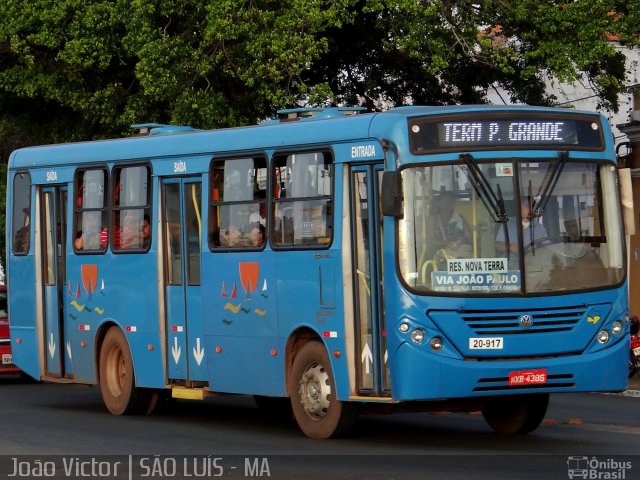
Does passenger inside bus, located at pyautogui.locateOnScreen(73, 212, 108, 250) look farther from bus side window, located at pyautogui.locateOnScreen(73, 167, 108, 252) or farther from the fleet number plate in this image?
the fleet number plate

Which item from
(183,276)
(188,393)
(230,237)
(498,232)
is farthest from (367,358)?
(183,276)

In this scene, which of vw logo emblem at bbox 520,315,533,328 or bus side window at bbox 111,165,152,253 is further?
bus side window at bbox 111,165,152,253

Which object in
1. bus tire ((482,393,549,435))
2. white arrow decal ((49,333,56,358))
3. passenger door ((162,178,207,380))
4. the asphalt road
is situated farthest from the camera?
white arrow decal ((49,333,56,358))

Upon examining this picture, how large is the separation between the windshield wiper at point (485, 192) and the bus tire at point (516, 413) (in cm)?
201

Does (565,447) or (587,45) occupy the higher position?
(587,45)

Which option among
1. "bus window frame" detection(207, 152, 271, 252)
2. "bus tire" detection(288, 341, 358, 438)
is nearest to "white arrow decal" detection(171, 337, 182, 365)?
"bus window frame" detection(207, 152, 271, 252)

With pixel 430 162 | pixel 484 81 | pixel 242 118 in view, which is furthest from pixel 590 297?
pixel 484 81

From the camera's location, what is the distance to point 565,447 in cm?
1490

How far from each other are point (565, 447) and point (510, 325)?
Answer: 1.24m

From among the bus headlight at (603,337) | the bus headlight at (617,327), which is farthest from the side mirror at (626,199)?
the bus headlight at (603,337)

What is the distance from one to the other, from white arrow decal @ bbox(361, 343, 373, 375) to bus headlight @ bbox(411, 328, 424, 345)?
0.70m

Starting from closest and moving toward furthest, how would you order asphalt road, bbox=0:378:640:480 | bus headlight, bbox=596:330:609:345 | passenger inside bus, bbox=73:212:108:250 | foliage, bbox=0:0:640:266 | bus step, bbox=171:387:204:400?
asphalt road, bbox=0:378:640:480, bus headlight, bbox=596:330:609:345, bus step, bbox=171:387:204:400, passenger inside bus, bbox=73:212:108:250, foliage, bbox=0:0:640:266

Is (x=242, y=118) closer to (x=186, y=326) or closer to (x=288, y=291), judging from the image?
(x=186, y=326)

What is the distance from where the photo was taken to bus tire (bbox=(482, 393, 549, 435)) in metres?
16.2
